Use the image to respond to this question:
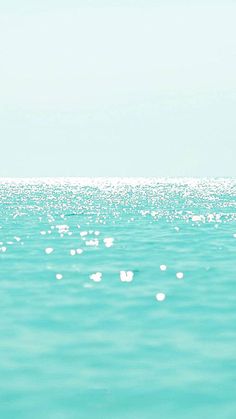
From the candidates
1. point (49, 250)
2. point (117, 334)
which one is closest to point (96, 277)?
point (117, 334)

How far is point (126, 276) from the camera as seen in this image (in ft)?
88.9

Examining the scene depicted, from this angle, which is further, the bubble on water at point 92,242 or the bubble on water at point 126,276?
the bubble on water at point 92,242

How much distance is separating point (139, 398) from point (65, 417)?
1.64m

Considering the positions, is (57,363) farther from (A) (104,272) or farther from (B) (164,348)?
(A) (104,272)

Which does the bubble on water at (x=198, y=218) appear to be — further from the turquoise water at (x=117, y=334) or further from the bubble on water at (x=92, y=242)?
the turquoise water at (x=117, y=334)

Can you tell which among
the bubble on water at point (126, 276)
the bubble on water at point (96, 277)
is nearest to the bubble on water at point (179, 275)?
the bubble on water at point (126, 276)

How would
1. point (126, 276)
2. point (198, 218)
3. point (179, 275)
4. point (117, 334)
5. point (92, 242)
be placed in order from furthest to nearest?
point (198, 218), point (92, 242), point (179, 275), point (126, 276), point (117, 334)

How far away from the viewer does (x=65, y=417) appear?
38.2ft

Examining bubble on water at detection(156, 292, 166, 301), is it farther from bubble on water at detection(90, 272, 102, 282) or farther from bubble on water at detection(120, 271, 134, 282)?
bubble on water at detection(90, 272, 102, 282)

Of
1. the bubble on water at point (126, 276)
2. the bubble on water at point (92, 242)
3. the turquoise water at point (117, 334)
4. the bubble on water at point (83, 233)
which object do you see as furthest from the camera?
the bubble on water at point (83, 233)

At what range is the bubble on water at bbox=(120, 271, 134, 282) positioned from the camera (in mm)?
26219

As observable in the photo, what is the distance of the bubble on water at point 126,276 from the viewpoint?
26.2m

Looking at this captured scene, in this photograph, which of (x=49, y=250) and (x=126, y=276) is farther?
(x=49, y=250)

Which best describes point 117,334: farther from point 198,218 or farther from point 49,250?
point 198,218
